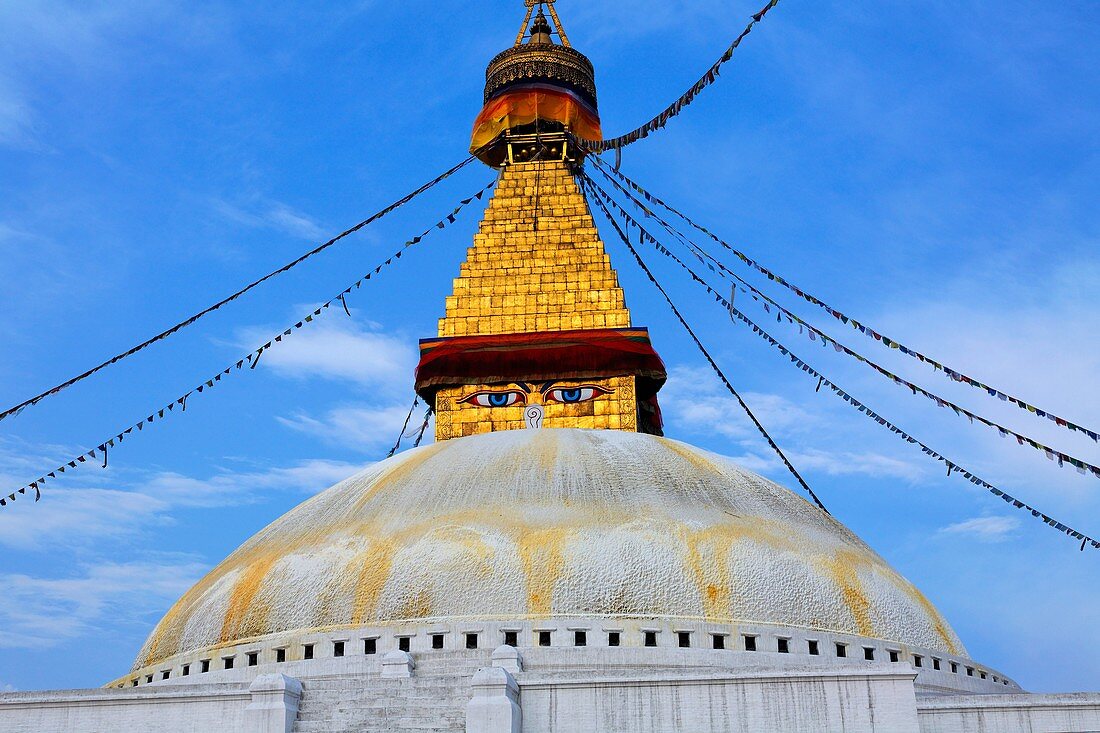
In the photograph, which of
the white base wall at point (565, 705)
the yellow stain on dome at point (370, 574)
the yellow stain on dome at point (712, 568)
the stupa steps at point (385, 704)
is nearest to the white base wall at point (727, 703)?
the white base wall at point (565, 705)

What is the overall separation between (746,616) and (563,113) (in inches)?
522

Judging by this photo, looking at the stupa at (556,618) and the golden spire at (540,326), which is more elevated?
the golden spire at (540,326)

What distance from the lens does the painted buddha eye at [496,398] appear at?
2083cm

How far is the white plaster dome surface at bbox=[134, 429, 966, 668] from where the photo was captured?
1362 cm

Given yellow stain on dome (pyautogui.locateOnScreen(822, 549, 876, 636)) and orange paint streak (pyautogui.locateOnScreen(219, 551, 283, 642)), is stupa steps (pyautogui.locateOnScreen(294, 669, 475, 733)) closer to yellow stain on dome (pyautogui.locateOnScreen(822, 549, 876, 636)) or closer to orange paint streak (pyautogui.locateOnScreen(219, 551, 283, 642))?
orange paint streak (pyautogui.locateOnScreen(219, 551, 283, 642))

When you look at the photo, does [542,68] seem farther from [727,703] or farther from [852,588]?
[727,703]

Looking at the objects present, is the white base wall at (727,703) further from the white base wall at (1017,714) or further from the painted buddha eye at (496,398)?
the painted buddha eye at (496,398)

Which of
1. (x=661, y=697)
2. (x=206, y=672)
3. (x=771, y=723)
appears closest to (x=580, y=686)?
(x=661, y=697)

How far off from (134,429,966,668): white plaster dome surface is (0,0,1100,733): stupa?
0.03 meters

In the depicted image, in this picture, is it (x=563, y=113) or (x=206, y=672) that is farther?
(x=563, y=113)

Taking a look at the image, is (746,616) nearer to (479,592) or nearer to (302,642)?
(479,592)

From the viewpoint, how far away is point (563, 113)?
80.7 feet

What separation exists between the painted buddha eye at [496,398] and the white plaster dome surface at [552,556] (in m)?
4.41

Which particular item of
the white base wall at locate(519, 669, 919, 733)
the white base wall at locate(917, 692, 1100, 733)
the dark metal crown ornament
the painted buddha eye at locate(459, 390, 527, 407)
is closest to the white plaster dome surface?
the white base wall at locate(519, 669, 919, 733)
